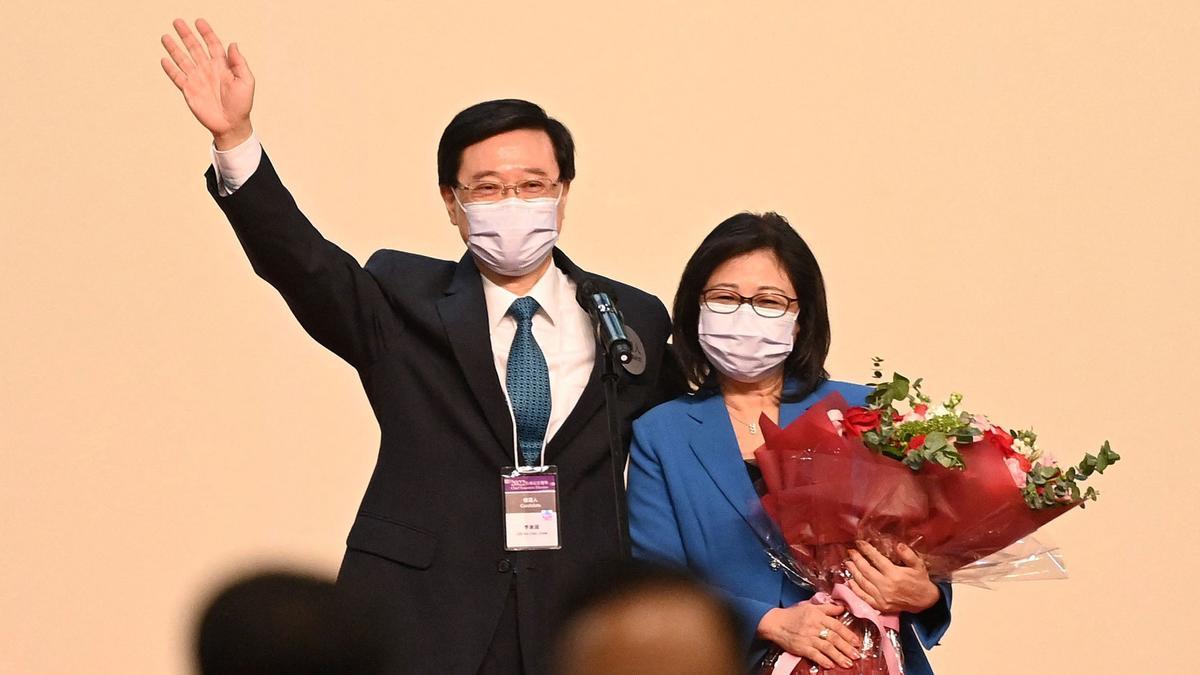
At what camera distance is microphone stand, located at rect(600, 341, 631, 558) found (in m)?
2.71

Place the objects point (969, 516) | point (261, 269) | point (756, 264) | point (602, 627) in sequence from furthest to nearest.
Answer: point (756, 264) → point (261, 269) → point (969, 516) → point (602, 627)

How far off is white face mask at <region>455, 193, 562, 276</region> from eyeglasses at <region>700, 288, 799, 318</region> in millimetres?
300

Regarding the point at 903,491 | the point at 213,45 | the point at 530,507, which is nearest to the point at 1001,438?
the point at 903,491

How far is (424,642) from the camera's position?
297 centimetres

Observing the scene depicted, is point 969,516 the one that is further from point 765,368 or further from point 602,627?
point 602,627

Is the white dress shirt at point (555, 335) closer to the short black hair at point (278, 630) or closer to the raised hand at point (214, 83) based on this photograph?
the raised hand at point (214, 83)

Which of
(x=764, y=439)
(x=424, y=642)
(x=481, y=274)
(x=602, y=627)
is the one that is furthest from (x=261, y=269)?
(x=602, y=627)

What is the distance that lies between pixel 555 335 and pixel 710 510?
41 cm

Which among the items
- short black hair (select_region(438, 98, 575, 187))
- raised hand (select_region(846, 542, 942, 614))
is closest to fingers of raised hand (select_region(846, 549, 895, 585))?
raised hand (select_region(846, 542, 942, 614))

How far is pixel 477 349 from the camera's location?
3.07 m

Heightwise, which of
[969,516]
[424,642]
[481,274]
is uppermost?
[481,274]

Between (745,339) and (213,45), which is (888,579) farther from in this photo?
(213,45)

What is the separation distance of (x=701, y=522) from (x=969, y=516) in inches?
19.2

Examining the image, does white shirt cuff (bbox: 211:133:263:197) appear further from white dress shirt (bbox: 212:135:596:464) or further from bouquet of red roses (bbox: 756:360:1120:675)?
bouquet of red roses (bbox: 756:360:1120:675)
